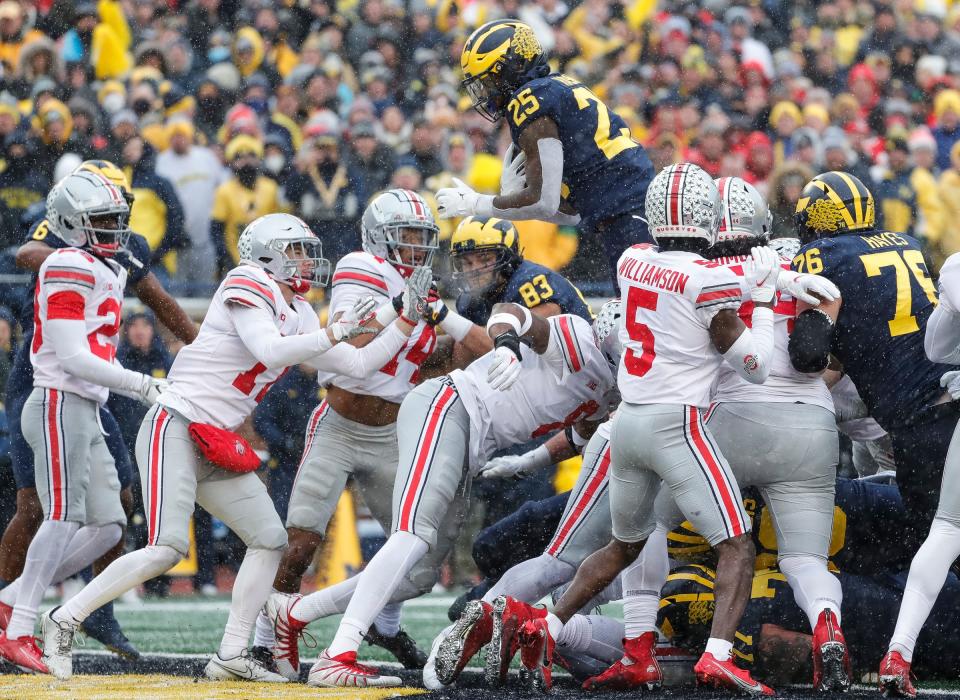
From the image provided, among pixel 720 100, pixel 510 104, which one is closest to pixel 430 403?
pixel 510 104

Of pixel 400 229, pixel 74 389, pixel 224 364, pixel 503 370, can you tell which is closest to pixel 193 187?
pixel 74 389

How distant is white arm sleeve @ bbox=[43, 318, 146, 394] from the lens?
19.2ft

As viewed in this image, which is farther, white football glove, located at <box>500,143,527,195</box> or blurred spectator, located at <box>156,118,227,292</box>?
→ blurred spectator, located at <box>156,118,227,292</box>

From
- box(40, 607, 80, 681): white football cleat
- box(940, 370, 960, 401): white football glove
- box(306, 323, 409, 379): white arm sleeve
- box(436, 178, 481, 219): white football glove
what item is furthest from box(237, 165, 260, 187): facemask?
box(940, 370, 960, 401): white football glove

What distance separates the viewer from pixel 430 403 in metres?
5.48

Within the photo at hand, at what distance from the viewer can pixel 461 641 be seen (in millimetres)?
4867

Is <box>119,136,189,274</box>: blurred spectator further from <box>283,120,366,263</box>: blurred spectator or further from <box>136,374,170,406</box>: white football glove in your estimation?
<box>136,374,170,406</box>: white football glove

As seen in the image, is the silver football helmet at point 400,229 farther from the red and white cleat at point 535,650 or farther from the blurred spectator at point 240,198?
the blurred spectator at point 240,198

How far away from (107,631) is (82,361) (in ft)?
4.02

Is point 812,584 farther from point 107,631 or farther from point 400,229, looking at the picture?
point 107,631

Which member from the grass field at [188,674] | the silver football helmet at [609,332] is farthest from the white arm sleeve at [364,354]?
the grass field at [188,674]

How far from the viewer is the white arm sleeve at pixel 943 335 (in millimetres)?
Result: 4773

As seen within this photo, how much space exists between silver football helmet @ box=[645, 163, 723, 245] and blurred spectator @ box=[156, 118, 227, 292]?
485cm

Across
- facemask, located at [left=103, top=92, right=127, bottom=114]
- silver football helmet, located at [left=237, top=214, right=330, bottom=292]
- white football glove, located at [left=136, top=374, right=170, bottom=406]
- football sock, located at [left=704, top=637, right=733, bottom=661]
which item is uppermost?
facemask, located at [left=103, top=92, right=127, bottom=114]
